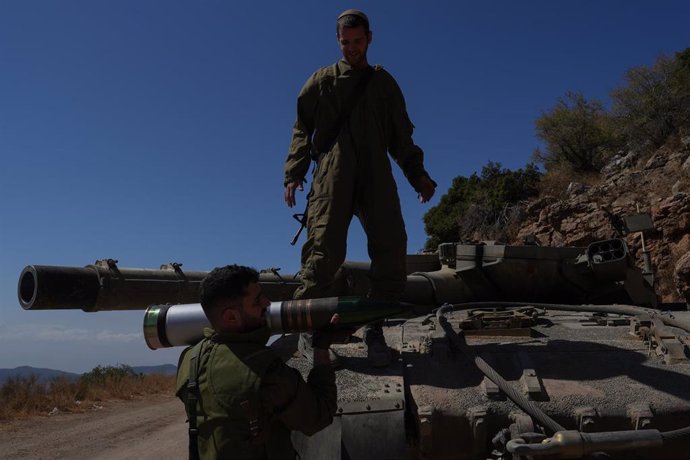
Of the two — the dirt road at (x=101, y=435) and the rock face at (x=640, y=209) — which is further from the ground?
the rock face at (x=640, y=209)

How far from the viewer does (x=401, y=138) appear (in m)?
4.12

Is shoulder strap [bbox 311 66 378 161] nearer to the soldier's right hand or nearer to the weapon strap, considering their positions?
the soldier's right hand

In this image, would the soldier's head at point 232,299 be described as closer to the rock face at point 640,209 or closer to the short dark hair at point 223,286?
the short dark hair at point 223,286

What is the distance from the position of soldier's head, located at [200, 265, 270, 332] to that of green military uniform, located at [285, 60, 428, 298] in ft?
3.45

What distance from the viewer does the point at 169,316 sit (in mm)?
2922

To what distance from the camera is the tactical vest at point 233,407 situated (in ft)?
7.39

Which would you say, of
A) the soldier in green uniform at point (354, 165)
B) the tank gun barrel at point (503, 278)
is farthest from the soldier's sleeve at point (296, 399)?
the tank gun barrel at point (503, 278)

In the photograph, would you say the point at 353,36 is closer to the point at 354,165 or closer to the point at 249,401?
the point at 354,165

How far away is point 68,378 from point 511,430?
38.7 ft

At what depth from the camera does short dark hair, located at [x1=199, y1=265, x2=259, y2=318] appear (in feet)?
7.95

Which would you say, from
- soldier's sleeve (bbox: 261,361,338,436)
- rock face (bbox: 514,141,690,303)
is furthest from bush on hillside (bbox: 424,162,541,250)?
soldier's sleeve (bbox: 261,361,338,436)

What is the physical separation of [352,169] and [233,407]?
72.7 inches

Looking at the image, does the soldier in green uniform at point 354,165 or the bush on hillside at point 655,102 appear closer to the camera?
the soldier in green uniform at point 354,165

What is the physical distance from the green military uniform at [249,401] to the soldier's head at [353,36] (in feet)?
6.85
